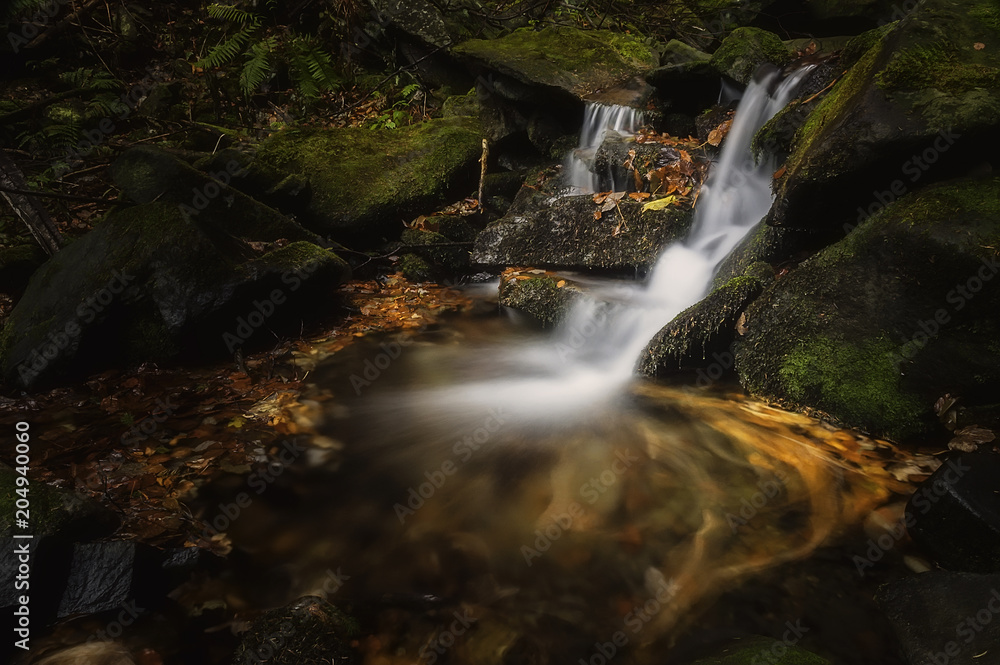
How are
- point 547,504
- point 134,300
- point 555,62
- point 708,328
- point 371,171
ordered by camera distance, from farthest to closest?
point 555,62 < point 371,171 < point 134,300 < point 708,328 < point 547,504

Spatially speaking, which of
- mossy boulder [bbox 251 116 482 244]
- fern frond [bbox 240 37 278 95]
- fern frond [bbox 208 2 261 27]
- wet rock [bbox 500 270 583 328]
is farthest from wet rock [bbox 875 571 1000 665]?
fern frond [bbox 208 2 261 27]

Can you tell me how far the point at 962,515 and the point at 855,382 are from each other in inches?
57.1

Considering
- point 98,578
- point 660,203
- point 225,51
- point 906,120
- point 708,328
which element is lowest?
point 98,578

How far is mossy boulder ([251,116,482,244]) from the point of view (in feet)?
25.2

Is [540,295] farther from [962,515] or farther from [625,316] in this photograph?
[962,515]

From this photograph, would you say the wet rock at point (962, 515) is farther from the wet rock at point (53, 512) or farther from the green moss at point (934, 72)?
the wet rock at point (53, 512)

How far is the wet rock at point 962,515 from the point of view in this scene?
2.48 metres

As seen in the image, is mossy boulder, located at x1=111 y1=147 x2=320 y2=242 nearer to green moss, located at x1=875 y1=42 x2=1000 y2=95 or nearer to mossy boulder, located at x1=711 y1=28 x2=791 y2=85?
green moss, located at x1=875 y1=42 x2=1000 y2=95

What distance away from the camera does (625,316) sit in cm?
557

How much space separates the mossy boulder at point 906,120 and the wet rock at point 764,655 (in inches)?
138

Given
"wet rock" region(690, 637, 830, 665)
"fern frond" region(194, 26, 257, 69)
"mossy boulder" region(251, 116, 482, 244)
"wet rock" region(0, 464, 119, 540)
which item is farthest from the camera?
"fern frond" region(194, 26, 257, 69)

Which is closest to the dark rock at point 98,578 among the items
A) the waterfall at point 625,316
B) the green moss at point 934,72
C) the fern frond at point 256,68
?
the waterfall at point 625,316

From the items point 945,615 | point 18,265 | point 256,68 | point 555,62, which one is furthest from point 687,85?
point 18,265

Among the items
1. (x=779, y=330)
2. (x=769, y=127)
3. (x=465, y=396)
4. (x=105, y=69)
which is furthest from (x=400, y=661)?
(x=105, y=69)
